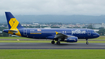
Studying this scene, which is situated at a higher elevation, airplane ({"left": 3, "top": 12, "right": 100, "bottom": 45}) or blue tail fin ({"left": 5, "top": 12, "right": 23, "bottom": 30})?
blue tail fin ({"left": 5, "top": 12, "right": 23, "bottom": 30})

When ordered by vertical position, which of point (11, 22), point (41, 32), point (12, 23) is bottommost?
point (41, 32)

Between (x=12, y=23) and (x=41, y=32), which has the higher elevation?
(x=12, y=23)

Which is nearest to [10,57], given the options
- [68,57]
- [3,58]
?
[3,58]

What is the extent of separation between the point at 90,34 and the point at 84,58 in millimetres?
19899

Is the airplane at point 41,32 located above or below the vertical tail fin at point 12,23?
below

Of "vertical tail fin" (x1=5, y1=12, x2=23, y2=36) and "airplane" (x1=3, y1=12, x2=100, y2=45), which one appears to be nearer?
"airplane" (x1=3, y1=12, x2=100, y2=45)

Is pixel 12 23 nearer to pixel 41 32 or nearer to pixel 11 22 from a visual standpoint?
pixel 11 22

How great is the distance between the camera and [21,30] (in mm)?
37656

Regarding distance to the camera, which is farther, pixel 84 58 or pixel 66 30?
pixel 66 30

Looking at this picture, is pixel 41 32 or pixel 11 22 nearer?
pixel 11 22

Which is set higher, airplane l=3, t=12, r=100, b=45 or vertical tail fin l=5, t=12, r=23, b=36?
vertical tail fin l=5, t=12, r=23, b=36

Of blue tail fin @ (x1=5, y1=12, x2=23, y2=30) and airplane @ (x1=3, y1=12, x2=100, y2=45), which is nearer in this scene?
airplane @ (x1=3, y1=12, x2=100, y2=45)

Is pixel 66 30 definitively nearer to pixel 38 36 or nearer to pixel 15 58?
pixel 38 36

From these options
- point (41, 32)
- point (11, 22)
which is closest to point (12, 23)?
point (11, 22)
